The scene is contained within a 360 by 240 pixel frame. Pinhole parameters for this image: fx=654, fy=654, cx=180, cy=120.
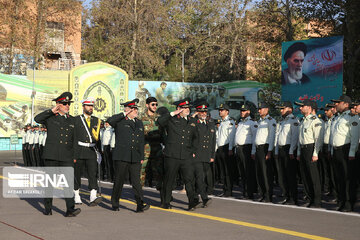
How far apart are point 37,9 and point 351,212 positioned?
151 ft

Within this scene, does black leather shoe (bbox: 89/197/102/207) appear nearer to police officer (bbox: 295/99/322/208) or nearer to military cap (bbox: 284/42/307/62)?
police officer (bbox: 295/99/322/208)

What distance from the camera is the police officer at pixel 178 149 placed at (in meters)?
11.5

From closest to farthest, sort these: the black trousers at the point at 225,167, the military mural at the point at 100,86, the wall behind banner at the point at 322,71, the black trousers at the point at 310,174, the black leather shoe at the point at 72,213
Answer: the black leather shoe at the point at 72,213 → the black trousers at the point at 310,174 → the black trousers at the point at 225,167 → the wall behind banner at the point at 322,71 → the military mural at the point at 100,86

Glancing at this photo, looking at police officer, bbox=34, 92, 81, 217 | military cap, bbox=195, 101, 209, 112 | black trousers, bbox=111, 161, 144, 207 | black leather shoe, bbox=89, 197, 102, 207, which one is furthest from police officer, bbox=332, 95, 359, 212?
police officer, bbox=34, 92, 81, 217

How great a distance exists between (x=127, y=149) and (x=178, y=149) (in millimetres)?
925

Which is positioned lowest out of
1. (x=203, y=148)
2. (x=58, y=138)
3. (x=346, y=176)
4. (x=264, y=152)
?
(x=346, y=176)

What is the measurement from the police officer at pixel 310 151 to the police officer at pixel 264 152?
0.94 meters

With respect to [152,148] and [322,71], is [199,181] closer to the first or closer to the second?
[152,148]

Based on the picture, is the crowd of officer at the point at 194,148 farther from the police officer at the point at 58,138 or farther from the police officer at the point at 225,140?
the police officer at the point at 225,140

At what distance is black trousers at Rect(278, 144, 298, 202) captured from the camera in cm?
1284

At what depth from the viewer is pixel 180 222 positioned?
32.7 feet

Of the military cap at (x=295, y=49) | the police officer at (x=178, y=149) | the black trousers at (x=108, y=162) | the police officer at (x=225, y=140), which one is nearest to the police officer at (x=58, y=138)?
the police officer at (x=178, y=149)

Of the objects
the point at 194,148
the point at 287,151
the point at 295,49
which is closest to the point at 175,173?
the point at 194,148

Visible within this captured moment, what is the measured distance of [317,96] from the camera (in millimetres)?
23078
